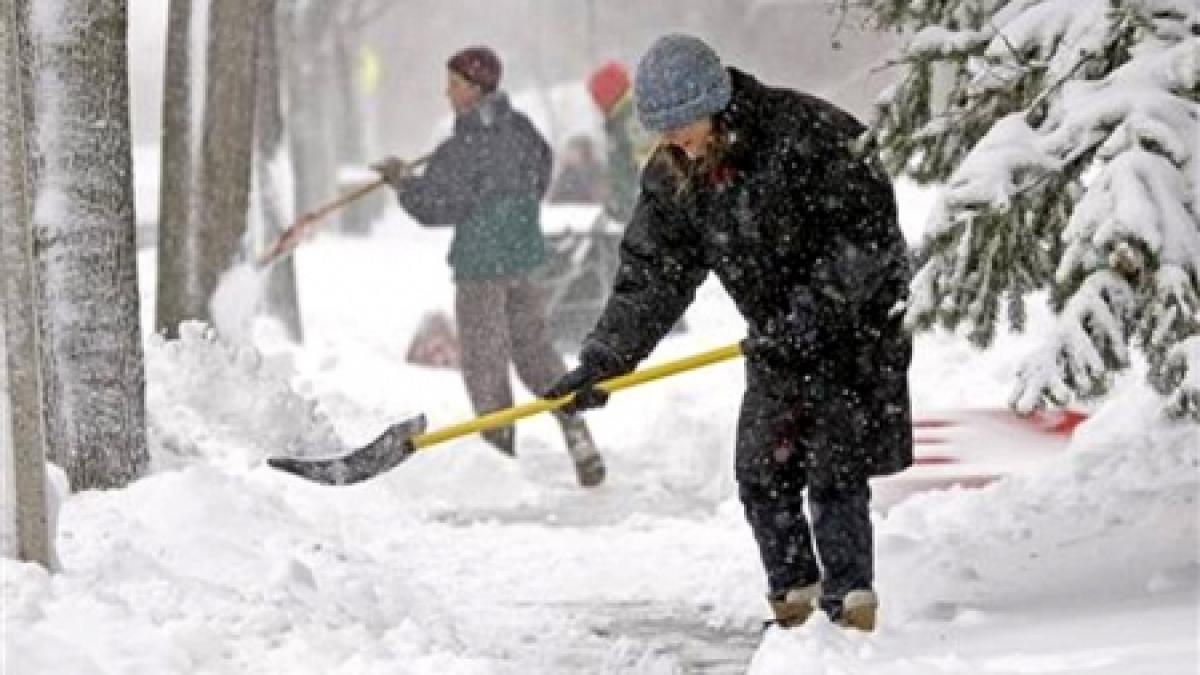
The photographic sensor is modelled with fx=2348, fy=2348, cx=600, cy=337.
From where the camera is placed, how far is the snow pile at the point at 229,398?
29.6 ft

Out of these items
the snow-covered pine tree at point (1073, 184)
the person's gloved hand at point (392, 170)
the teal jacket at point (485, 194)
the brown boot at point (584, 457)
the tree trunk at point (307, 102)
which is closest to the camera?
the snow-covered pine tree at point (1073, 184)

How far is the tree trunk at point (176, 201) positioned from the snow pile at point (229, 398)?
31 centimetres

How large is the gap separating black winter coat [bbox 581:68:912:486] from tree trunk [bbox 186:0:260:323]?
4.24 m

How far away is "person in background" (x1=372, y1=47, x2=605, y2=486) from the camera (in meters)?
9.93

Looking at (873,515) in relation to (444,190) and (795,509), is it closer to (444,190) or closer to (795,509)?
(795,509)

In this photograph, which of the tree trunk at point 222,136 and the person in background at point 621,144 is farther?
the person in background at point 621,144

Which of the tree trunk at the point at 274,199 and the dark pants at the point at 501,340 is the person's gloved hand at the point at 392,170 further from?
the tree trunk at the point at 274,199

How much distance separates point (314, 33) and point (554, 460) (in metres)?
15.8

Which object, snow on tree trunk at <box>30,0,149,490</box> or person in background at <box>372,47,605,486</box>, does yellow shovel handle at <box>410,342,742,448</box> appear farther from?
person in background at <box>372,47,605,486</box>

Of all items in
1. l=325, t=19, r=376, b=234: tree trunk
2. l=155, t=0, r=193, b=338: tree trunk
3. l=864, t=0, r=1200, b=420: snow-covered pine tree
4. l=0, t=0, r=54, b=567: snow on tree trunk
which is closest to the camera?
l=864, t=0, r=1200, b=420: snow-covered pine tree

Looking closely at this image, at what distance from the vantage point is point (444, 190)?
1002 centimetres

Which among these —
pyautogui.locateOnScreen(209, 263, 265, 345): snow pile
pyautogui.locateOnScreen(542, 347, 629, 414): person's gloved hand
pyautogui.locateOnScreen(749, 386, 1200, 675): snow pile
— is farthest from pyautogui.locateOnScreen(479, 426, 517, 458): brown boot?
pyautogui.locateOnScreen(542, 347, 629, 414): person's gloved hand

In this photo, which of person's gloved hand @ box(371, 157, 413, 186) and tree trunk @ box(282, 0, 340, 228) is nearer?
person's gloved hand @ box(371, 157, 413, 186)

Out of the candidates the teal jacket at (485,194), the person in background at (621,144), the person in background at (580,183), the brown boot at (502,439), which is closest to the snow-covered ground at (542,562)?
the brown boot at (502,439)
